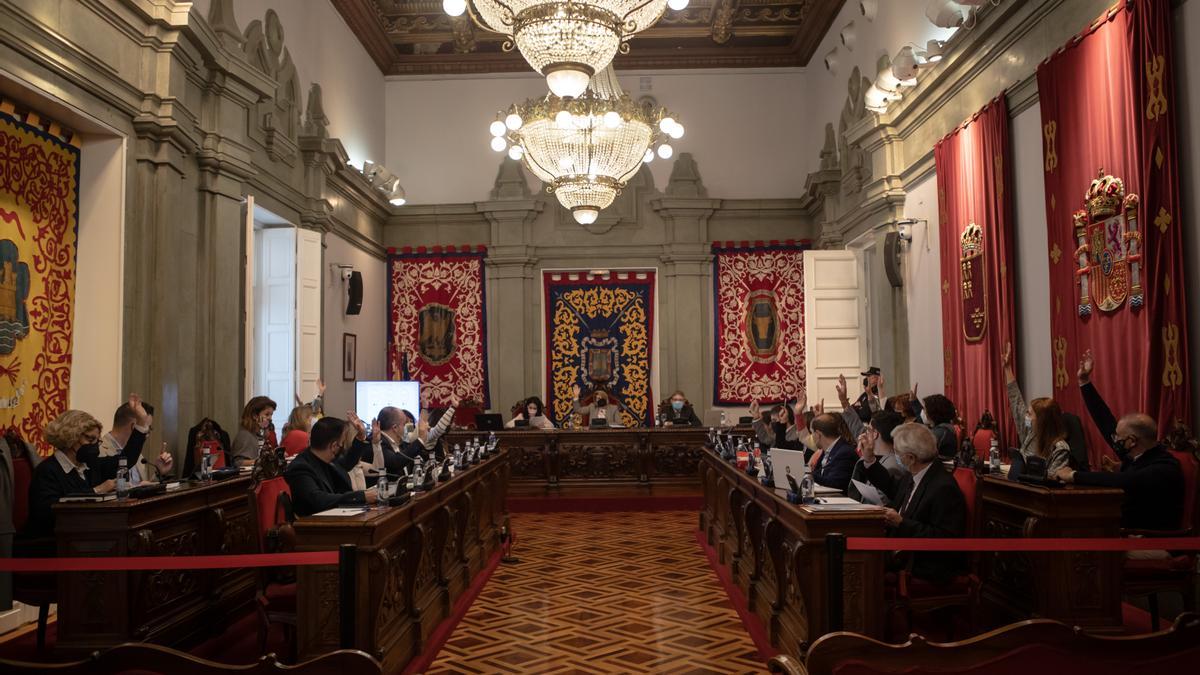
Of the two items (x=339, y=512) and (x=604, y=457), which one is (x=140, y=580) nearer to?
(x=339, y=512)

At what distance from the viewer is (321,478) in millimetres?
4734

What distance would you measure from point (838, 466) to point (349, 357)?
8.09m

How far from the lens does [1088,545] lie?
3328 millimetres

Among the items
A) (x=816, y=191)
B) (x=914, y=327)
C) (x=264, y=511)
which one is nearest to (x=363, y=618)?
(x=264, y=511)

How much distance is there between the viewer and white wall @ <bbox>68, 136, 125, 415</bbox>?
6.25 metres

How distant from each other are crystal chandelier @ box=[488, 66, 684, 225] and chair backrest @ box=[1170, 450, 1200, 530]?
5.21 m

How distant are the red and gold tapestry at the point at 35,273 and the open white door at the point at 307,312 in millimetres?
3002

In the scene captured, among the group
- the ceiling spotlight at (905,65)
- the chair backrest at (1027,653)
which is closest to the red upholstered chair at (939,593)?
the chair backrest at (1027,653)

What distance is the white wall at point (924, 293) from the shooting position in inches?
342

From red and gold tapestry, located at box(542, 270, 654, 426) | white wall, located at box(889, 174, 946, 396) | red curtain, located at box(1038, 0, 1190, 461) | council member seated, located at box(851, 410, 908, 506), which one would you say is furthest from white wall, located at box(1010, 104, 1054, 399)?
red and gold tapestry, located at box(542, 270, 654, 426)

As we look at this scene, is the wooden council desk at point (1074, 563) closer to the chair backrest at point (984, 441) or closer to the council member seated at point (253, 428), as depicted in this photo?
the chair backrest at point (984, 441)

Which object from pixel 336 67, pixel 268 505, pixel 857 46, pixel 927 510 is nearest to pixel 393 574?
pixel 268 505

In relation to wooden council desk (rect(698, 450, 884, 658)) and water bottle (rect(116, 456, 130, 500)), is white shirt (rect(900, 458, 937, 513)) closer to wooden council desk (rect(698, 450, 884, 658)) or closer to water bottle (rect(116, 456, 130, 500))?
A: wooden council desk (rect(698, 450, 884, 658))

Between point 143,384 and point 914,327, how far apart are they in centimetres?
733
